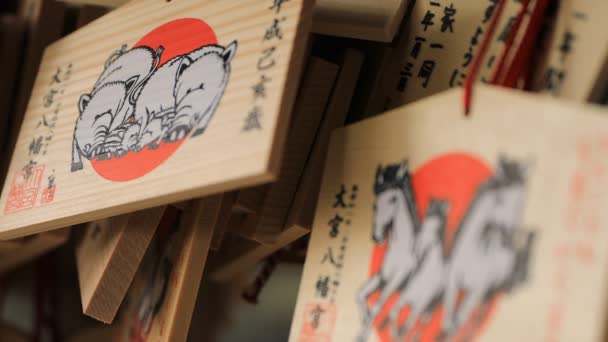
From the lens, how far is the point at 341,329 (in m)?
0.64

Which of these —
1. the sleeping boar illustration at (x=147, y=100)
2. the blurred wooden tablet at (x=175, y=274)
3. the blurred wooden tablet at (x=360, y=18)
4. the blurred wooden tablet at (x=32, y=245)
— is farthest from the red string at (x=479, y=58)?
the blurred wooden tablet at (x=32, y=245)

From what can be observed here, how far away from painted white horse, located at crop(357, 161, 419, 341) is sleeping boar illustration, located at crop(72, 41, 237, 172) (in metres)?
0.19

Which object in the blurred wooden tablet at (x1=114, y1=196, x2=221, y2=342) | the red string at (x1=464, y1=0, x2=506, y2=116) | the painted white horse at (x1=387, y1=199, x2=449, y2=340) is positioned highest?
the red string at (x1=464, y1=0, x2=506, y2=116)

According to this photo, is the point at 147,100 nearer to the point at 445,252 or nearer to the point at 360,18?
the point at 360,18

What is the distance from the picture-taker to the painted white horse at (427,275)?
0.57 meters

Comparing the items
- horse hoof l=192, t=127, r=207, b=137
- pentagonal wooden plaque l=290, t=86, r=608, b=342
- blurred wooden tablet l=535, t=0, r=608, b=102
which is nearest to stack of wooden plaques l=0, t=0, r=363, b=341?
horse hoof l=192, t=127, r=207, b=137

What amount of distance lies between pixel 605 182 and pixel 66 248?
1063mm

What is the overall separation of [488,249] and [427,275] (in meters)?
0.06

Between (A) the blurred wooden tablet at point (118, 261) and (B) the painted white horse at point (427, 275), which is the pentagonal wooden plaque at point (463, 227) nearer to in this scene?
(B) the painted white horse at point (427, 275)

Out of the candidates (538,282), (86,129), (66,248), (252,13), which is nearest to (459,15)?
(252,13)

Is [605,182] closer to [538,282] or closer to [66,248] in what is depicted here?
[538,282]

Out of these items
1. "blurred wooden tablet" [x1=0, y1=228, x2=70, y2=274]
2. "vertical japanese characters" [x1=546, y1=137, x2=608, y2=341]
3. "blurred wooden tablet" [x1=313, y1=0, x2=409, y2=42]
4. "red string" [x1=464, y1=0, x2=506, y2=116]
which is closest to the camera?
"vertical japanese characters" [x1=546, y1=137, x2=608, y2=341]

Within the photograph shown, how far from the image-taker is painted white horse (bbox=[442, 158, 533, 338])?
0.52m

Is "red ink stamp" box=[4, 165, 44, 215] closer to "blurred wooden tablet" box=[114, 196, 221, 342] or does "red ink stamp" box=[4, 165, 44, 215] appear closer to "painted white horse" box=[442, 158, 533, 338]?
"blurred wooden tablet" box=[114, 196, 221, 342]
